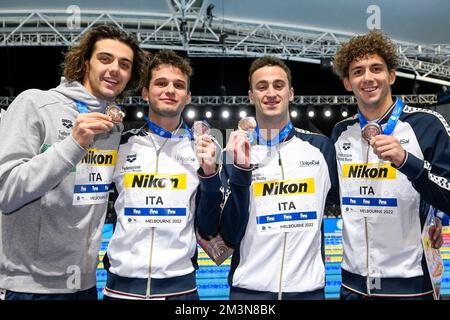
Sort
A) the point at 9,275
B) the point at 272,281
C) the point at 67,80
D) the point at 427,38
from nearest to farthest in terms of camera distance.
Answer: the point at 9,275
the point at 272,281
the point at 67,80
the point at 427,38

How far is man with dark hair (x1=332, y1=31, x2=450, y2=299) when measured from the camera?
1854mm

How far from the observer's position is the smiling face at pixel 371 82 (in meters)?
1.98

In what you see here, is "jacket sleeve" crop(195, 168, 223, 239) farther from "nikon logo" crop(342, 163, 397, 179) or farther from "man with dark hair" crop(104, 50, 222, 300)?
"nikon logo" crop(342, 163, 397, 179)

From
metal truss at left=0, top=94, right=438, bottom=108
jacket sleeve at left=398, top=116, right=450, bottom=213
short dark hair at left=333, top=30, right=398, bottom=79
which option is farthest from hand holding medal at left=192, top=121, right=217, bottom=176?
metal truss at left=0, top=94, right=438, bottom=108

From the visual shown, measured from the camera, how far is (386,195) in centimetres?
191

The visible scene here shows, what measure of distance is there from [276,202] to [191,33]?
657 centimetres

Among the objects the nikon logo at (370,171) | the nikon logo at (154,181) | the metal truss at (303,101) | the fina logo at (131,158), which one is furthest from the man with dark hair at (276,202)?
the metal truss at (303,101)

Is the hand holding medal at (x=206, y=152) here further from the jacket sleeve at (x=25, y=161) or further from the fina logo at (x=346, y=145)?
the fina logo at (x=346, y=145)

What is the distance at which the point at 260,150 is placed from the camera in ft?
6.77

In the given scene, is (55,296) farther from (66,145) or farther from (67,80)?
(67,80)

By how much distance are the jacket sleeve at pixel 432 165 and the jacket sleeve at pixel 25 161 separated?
A: 1.59 metres

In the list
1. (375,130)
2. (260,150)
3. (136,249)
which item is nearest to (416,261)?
(375,130)

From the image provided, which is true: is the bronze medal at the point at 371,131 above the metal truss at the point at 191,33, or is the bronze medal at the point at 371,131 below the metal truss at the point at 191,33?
below
